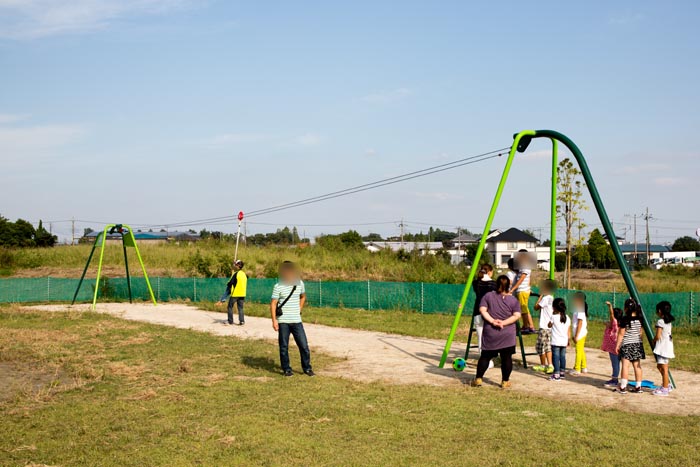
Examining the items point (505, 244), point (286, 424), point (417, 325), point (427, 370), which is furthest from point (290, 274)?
point (505, 244)

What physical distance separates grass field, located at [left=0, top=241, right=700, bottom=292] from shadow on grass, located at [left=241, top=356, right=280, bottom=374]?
705 inches

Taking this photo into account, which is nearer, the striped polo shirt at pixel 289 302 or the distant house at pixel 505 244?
the striped polo shirt at pixel 289 302

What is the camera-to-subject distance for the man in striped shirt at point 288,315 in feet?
Result: 36.2

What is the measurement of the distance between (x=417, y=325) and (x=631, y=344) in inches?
379

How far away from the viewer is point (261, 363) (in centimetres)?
1254

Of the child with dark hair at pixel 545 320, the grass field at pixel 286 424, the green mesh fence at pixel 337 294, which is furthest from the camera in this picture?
the green mesh fence at pixel 337 294

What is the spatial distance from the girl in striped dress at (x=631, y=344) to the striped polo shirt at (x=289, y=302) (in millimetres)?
5008

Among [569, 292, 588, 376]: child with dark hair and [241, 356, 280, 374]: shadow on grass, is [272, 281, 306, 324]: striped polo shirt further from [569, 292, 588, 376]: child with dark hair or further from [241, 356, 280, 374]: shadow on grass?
[569, 292, 588, 376]: child with dark hair

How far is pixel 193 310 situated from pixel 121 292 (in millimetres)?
7750

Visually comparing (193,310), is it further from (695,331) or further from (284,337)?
(695,331)

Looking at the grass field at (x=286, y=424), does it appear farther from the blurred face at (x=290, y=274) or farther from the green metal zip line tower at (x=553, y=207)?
the green metal zip line tower at (x=553, y=207)

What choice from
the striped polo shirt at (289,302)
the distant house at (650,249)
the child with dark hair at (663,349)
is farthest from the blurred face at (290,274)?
the distant house at (650,249)

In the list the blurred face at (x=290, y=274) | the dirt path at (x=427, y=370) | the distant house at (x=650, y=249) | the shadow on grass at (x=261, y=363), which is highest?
the distant house at (x=650, y=249)

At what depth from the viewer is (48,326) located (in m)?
18.8
